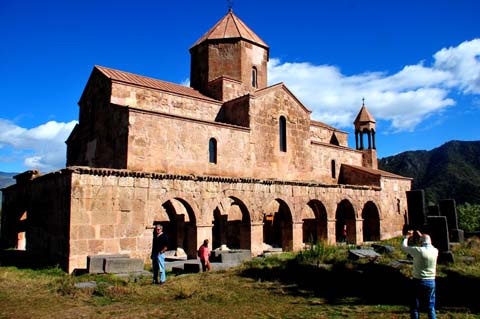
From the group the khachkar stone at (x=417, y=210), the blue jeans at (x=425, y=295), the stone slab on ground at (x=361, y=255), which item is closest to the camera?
the blue jeans at (x=425, y=295)

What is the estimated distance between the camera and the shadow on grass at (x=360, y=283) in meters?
7.30

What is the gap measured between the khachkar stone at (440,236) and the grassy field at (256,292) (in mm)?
329

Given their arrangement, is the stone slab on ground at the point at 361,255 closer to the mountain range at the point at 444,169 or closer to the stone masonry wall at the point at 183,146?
the stone masonry wall at the point at 183,146

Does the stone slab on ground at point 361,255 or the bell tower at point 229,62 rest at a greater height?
the bell tower at point 229,62

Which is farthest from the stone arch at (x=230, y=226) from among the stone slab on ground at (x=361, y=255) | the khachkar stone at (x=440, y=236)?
the khachkar stone at (x=440, y=236)

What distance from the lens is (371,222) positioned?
20.2 metres

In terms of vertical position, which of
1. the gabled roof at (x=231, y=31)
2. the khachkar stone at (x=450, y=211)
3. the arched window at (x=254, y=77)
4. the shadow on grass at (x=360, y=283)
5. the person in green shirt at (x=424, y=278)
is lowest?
the shadow on grass at (x=360, y=283)

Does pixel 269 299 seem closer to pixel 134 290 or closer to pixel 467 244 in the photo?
pixel 134 290

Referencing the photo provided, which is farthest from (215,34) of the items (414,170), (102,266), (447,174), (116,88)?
(414,170)

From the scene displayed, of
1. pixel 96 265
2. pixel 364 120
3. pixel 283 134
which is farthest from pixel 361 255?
pixel 364 120

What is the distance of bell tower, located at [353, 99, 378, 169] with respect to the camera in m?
23.5

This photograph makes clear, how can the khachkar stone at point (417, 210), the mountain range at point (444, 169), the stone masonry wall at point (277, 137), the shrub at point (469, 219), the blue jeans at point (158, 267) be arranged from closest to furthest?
the blue jeans at point (158, 267) → the khachkar stone at point (417, 210) → the stone masonry wall at point (277, 137) → the shrub at point (469, 219) → the mountain range at point (444, 169)

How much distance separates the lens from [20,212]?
15.7m

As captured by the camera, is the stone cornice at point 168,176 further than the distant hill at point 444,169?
No
